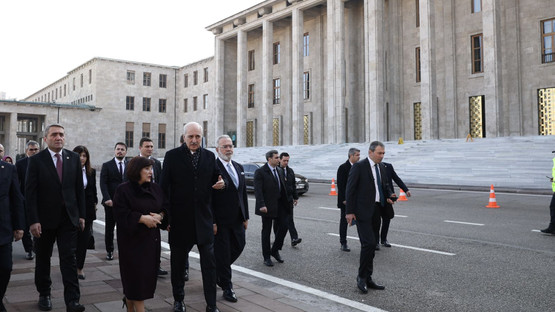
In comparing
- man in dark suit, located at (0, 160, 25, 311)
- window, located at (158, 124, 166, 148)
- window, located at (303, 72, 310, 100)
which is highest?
window, located at (303, 72, 310, 100)

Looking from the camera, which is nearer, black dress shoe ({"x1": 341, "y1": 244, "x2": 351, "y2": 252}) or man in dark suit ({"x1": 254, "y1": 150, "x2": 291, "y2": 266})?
man in dark suit ({"x1": 254, "y1": 150, "x2": 291, "y2": 266})

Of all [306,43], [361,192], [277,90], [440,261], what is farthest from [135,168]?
[277,90]

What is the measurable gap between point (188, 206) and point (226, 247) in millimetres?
845

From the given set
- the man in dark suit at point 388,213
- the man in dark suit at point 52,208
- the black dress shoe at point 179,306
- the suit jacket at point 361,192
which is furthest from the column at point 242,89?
the black dress shoe at point 179,306

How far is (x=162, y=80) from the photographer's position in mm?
60250

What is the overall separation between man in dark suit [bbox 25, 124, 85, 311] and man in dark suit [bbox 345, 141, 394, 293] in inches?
124

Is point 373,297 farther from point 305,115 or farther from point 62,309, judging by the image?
point 305,115

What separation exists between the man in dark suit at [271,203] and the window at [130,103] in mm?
53483

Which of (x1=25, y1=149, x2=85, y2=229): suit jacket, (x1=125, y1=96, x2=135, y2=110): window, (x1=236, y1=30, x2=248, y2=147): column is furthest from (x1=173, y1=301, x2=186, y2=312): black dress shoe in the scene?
(x1=125, y1=96, x2=135, y2=110): window

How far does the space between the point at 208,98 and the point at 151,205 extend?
2083 inches

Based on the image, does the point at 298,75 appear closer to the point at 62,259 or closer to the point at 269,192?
the point at 269,192

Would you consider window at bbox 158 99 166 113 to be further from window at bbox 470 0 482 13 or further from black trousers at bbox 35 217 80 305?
black trousers at bbox 35 217 80 305

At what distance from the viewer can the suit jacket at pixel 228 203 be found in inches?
202

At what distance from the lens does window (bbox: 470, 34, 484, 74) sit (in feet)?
104
